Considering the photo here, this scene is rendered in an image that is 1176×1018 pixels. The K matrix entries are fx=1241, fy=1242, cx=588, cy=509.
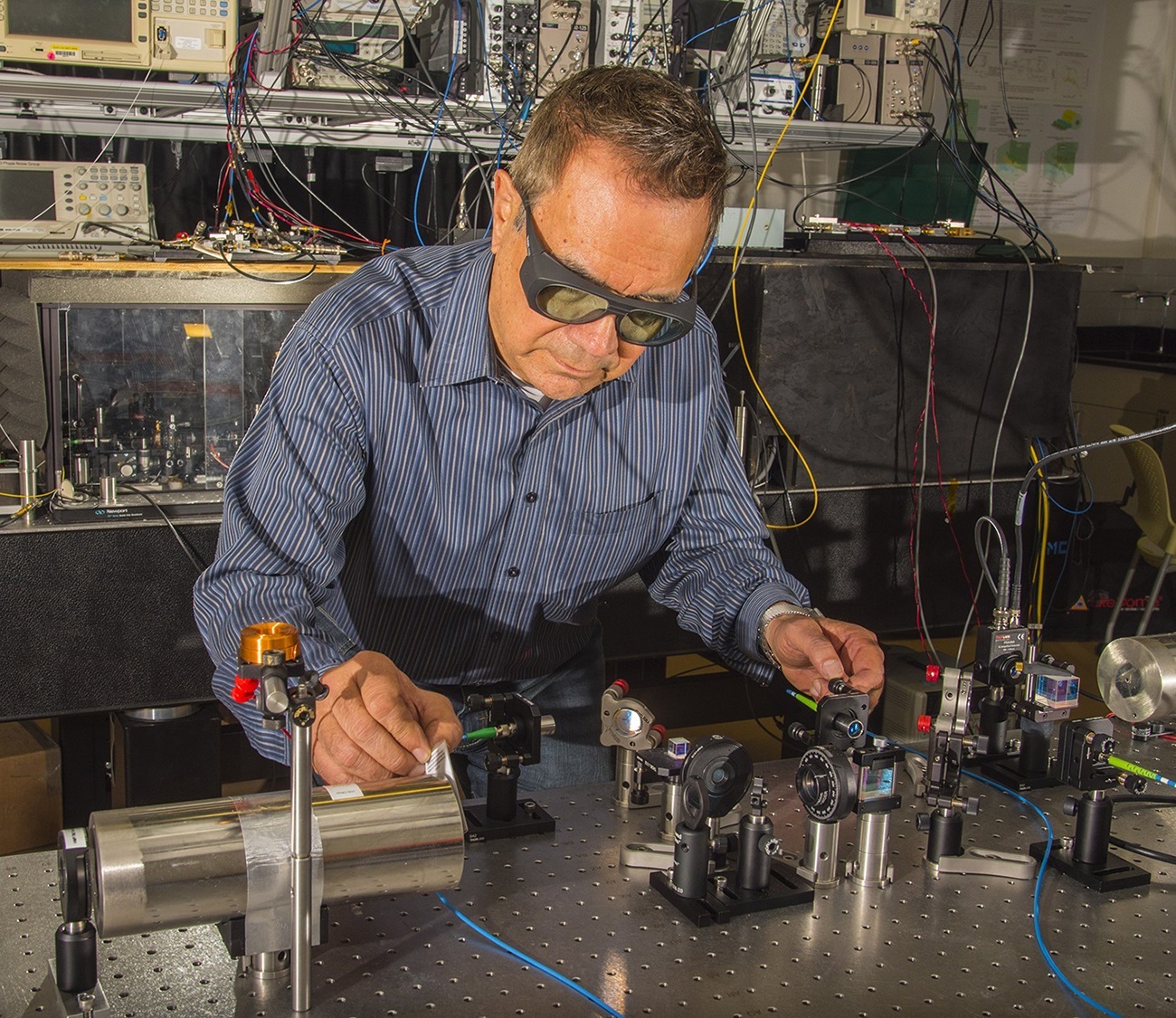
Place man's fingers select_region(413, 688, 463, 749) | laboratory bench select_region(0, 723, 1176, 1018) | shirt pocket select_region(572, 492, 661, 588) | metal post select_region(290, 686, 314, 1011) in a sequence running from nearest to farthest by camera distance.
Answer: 1. metal post select_region(290, 686, 314, 1011)
2. laboratory bench select_region(0, 723, 1176, 1018)
3. man's fingers select_region(413, 688, 463, 749)
4. shirt pocket select_region(572, 492, 661, 588)

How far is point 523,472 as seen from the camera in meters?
1.50

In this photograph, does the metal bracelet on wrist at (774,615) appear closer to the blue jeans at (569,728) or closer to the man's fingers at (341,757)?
the blue jeans at (569,728)

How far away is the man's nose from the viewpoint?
1252 millimetres

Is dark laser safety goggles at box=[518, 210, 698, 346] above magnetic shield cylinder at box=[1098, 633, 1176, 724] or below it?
above

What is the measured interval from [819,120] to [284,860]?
2.61m

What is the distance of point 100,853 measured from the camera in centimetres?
88

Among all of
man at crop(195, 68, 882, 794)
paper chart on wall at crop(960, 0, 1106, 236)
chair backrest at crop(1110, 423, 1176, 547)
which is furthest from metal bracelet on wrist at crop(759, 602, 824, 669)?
paper chart on wall at crop(960, 0, 1106, 236)

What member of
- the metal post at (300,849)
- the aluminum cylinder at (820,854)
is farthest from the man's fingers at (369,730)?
the aluminum cylinder at (820,854)

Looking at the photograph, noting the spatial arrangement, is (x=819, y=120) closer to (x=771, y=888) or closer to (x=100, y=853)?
(x=771, y=888)

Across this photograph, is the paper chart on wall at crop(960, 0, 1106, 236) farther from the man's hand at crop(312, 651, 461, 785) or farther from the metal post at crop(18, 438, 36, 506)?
the man's hand at crop(312, 651, 461, 785)

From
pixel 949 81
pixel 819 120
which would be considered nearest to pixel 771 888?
pixel 819 120

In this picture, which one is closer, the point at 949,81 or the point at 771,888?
the point at 771,888

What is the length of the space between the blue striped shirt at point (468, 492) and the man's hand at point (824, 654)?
7cm

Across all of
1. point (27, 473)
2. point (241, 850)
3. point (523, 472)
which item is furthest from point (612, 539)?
point (27, 473)
